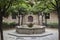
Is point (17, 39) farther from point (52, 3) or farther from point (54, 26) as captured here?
point (54, 26)

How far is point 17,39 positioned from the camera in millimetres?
16828

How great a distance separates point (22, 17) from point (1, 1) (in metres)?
21.2

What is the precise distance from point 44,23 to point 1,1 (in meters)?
21.3

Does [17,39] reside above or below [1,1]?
below

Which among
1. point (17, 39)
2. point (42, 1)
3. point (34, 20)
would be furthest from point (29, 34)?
point (34, 20)

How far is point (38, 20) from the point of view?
34.0 metres

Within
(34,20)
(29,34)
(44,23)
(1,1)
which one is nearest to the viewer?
(1,1)

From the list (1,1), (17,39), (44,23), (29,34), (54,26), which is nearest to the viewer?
(1,1)

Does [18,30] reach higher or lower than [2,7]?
lower

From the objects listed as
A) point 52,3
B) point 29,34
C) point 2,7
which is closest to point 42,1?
point 52,3

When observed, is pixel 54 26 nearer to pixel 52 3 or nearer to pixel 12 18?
pixel 12 18

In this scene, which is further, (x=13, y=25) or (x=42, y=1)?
(x=13, y=25)

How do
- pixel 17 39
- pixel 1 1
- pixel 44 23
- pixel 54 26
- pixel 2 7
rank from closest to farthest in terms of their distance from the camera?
pixel 1 1 < pixel 2 7 < pixel 17 39 < pixel 54 26 < pixel 44 23

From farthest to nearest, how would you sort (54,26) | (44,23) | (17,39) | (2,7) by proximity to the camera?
(44,23)
(54,26)
(17,39)
(2,7)
